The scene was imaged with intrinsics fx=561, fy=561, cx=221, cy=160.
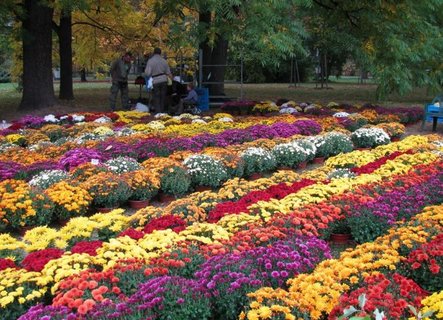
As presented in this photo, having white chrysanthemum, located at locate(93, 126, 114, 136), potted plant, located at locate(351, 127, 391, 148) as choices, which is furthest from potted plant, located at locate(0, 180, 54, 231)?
potted plant, located at locate(351, 127, 391, 148)

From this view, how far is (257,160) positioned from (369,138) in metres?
3.18

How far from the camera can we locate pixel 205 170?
771 cm

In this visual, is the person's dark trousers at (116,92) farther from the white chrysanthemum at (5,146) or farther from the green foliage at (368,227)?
the green foliage at (368,227)

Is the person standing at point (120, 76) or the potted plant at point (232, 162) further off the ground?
the person standing at point (120, 76)

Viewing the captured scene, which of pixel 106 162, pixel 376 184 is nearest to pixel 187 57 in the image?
pixel 106 162

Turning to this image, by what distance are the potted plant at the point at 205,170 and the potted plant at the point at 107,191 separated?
3.56ft

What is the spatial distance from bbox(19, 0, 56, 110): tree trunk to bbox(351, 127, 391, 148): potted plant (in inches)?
390

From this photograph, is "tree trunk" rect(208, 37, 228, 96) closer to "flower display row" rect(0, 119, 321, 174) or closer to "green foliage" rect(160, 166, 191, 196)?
"flower display row" rect(0, 119, 321, 174)

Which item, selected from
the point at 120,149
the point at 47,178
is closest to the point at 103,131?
the point at 120,149

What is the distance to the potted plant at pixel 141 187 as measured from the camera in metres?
7.06

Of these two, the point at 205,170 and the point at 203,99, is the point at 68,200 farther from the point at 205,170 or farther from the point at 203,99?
the point at 203,99

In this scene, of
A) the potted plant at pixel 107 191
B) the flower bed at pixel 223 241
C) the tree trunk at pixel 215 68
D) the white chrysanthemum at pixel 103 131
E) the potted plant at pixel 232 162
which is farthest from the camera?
the tree trunk at pixel 215 68

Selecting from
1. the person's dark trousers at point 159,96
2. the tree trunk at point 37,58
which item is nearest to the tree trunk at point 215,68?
the person's dark trousers at point 159,96

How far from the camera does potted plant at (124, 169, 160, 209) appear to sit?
23.2ft
